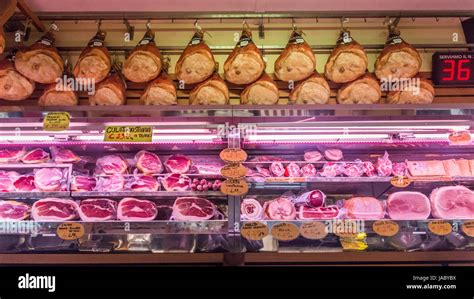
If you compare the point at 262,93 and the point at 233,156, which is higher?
the point at 262,93

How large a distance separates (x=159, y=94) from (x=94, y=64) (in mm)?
573

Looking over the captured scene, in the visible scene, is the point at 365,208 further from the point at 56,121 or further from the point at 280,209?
the point at 56,121

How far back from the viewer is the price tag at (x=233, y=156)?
292 cm

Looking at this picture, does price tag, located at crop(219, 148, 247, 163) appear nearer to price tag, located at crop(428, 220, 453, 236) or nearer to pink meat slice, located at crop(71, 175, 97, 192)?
pink meat slice, located at crop(71, 175, 97, 192)

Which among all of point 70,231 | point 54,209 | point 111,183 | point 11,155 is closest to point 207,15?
point 111,183

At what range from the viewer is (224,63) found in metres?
3.80

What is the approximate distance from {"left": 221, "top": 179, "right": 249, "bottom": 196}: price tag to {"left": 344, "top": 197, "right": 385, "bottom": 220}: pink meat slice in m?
0.75

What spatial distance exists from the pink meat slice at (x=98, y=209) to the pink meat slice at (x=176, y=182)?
0.38 m

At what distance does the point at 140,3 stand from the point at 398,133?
237 cm

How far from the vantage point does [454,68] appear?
3889mm

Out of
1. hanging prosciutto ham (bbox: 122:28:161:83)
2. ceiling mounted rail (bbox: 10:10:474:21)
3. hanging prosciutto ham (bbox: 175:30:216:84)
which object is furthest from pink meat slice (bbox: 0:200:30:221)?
ceiling mounted rail (bbox: 10:10:474:21)

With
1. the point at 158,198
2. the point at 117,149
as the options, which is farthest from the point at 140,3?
the point at 158,198

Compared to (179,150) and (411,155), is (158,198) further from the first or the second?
(411,155)

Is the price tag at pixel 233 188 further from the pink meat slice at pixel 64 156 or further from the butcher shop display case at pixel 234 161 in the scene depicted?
the pink meat slice at pixel 64 156
